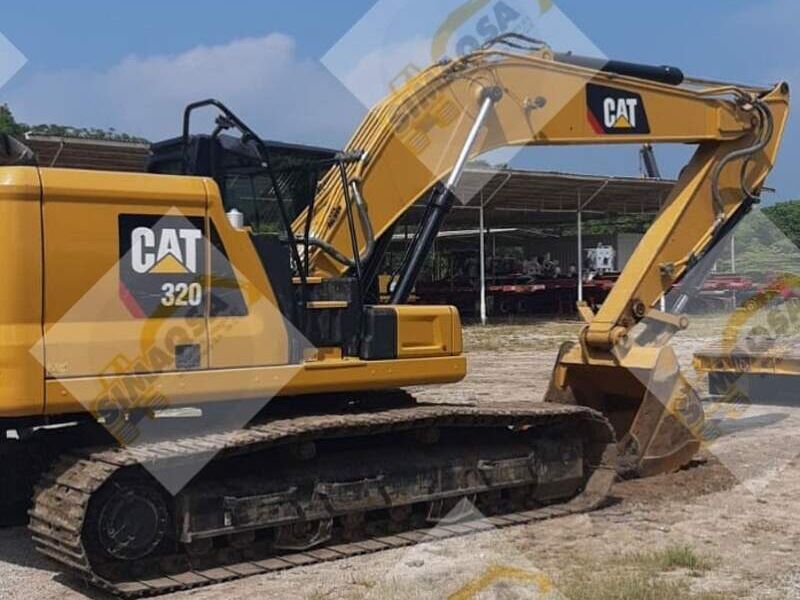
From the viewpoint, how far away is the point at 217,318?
22.1 feet

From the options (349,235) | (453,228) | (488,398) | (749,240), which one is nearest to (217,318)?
(349,235)

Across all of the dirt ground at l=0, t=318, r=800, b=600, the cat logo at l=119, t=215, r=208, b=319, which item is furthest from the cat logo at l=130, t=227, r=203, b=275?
the dirt ground at l=0, t=318, r=800, b=600

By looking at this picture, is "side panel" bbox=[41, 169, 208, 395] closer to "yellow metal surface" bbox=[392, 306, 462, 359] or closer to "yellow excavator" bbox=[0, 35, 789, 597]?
"yellow excavator" bbox=[0, 35, 789, 597]

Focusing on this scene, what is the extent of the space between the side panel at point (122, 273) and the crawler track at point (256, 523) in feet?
1.55

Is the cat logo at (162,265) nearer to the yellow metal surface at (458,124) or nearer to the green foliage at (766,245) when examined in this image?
the yellow metal surface at (458,124)

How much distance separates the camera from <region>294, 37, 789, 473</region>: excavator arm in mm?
8000

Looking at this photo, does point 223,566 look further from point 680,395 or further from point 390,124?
point 680,395

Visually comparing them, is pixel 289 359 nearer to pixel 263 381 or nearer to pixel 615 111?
pixel 263 381

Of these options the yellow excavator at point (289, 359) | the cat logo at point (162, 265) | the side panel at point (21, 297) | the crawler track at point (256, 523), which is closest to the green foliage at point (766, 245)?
the yellow excavator at point (289, 359)

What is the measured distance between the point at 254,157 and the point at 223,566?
103 inches

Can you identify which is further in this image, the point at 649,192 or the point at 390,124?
the point at 649,192

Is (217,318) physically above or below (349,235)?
below

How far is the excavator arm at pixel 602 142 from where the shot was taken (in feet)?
26.2

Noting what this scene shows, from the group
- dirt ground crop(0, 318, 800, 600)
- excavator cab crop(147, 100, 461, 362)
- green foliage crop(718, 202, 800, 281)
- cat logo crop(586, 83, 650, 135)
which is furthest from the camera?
green foliage crop(718, 202, 800, 281)
